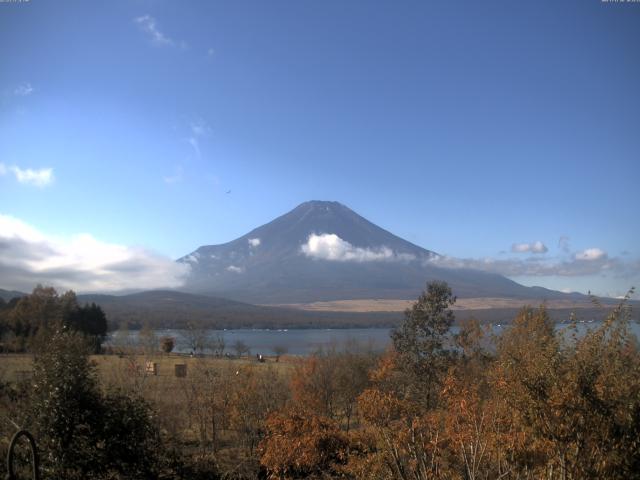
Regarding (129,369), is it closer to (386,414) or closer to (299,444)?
(299,444)

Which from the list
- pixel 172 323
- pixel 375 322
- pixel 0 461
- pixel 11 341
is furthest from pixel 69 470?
pixel 375 322

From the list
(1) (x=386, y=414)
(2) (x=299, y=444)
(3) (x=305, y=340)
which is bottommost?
(3) (x=305, y=340)

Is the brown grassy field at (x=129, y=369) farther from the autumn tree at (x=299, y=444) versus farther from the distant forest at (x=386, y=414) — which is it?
the autumn tree at (x=299, y=444)

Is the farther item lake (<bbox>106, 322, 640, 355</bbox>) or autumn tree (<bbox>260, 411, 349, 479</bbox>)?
lake (<bbox>106, 322, 640, 355</bbox>)

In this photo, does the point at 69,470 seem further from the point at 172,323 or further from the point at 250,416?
the point at 172,323

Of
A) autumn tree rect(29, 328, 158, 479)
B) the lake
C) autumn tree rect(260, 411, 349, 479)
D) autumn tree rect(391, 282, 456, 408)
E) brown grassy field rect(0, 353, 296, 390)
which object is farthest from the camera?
the lake

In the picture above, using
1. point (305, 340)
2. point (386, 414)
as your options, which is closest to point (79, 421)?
point (386, 414)

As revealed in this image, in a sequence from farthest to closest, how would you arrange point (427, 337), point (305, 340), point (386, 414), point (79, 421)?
point (305, 340), point (427, 337), point (386, 414), point (79, 421)

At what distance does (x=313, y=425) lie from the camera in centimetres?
1221

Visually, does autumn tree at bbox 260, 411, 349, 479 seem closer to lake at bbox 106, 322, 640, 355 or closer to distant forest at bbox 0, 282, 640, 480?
distant forest at bbox 0, 282, 640, 480

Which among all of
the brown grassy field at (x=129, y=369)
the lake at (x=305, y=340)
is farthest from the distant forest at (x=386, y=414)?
the lake at (x=305, y=340)

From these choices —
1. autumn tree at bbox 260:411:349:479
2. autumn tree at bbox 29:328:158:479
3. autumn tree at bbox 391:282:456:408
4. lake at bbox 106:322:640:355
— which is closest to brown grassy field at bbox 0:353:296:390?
autumn tree at bbox 29:328:158:479

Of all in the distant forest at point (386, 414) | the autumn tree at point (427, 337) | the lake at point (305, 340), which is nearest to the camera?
the distant forest at point (386, 414)

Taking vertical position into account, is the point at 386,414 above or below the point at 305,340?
above
